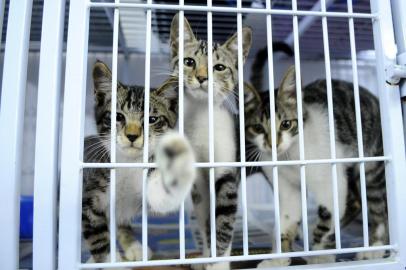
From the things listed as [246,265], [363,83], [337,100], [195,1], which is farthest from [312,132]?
[363,83]

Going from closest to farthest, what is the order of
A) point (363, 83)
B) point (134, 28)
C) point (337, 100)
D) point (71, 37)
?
point (71, 37) → point (337, 100) → point (134, 28) → point (363, 83)

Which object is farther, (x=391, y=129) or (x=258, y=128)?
(x=258, y=128)

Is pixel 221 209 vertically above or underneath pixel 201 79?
underneath

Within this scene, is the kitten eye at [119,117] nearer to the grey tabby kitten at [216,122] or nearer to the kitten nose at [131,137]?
the kitten nose at [131,137]

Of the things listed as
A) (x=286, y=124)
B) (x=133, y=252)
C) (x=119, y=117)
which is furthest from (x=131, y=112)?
(x=286, y=124)

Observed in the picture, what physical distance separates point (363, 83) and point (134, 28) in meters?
1.24

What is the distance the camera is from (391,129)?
77cm

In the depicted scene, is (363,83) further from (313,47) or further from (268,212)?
(268,212)

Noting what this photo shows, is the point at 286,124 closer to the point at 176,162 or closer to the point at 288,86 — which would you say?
the point at 288,86

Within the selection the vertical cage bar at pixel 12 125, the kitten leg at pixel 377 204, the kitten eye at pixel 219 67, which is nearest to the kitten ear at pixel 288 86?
the kitten eye at pixel 219 67

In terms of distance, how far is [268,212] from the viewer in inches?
70.6

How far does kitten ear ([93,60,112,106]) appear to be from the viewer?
34.8 inches

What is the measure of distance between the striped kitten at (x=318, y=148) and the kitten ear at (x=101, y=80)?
54cm

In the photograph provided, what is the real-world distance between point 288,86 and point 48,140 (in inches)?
31.0
